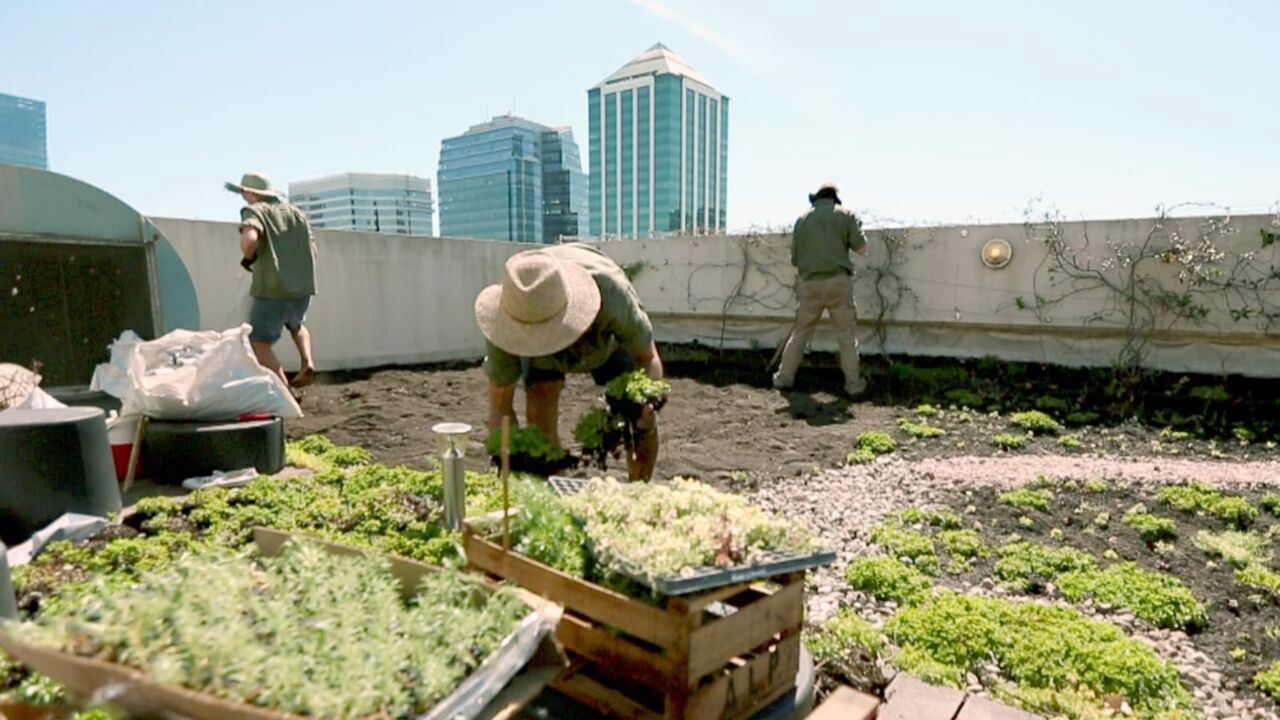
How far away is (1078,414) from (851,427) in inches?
80.9

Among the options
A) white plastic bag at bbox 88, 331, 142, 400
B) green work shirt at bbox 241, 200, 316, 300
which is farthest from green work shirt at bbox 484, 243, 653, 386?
green work shirt at bbox 241, 200, 316, 300

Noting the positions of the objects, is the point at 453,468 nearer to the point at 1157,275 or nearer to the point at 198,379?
the point at 198,379

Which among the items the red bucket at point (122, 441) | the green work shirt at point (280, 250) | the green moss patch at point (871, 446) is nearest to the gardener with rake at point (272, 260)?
the green work shirt at point (280, 250)

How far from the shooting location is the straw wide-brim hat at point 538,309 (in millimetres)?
2688

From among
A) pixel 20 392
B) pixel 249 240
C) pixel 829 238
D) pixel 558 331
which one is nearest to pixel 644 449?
pixel 558 331

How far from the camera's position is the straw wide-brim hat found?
2.69 metres

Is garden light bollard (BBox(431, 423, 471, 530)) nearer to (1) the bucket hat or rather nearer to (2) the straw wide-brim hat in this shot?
(2) the straw wide-brim hat

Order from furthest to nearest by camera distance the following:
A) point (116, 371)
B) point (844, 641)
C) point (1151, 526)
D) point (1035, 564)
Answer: point (116, 371) < point (1151, 526) < point (1035, 564) < point (844, 641)

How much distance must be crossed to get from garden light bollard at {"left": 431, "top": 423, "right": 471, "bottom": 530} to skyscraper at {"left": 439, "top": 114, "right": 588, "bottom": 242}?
6060cm

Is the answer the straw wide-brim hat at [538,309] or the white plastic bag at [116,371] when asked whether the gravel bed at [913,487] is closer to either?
the straw wide-brim hat at [538,309]

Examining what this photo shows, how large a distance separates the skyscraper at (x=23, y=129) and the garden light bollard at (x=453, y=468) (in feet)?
555

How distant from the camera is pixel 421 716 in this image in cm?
116

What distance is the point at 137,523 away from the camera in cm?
315

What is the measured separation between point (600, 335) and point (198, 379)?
2.50 metres
